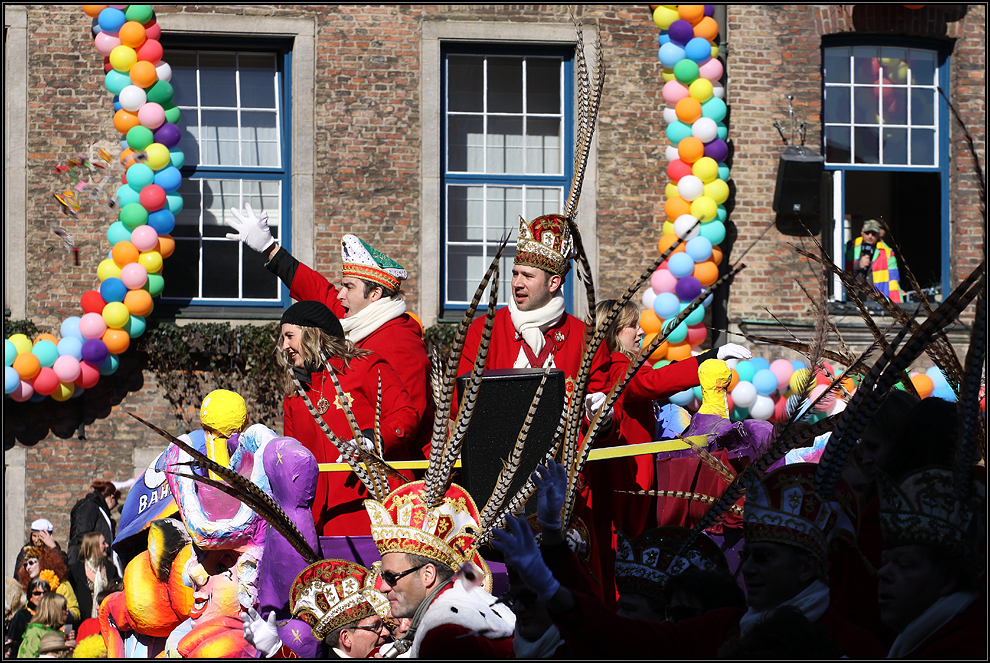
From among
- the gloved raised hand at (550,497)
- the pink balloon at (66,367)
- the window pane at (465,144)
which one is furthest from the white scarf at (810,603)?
the window pane at (465,144)

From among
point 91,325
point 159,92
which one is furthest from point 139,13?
point 91,325

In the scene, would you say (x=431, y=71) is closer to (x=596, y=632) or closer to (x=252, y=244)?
(x=252, y=244)

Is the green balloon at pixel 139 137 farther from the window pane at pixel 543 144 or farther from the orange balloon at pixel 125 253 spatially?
the window pane at pixel 543 144

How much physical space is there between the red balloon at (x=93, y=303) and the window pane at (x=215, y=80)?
207 centimetres

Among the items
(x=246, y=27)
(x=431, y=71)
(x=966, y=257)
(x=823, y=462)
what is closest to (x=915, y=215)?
(x=966, y=257)

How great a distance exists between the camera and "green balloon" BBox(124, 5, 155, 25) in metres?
8.54

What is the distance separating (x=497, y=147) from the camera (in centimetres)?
981

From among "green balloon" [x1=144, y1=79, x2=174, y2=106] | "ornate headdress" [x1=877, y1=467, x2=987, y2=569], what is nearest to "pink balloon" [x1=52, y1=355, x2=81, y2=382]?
"green balloon" [x1=144, y1=79, x2=174, y2=106]

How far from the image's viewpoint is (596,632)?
8.71 feet

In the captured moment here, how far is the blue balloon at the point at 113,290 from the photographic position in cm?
835

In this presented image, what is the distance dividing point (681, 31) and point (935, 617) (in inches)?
277

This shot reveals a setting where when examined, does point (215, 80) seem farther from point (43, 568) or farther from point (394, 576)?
point (394, 576)

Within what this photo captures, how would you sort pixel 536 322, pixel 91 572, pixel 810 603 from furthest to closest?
1. pixel 91 572
2. pixel 536 322
3. pixel 810 603

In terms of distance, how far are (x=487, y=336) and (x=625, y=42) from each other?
23.4 feet
